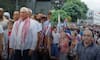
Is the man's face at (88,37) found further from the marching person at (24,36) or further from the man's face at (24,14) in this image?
the man's face at (24,14)

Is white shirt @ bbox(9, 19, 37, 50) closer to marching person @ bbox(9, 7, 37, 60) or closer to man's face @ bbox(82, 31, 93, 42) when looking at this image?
marching person @ bbox(9, 7, 37, 60)

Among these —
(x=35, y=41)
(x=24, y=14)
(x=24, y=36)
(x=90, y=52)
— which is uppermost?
(x=24, y=14)

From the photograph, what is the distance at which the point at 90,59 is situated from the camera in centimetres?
901

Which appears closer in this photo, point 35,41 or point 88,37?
point 88,37

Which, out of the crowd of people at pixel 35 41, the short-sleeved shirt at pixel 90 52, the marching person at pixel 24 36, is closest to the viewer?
the short-sleeved shirt at pixel 90 52

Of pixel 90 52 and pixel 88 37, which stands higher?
pixel 88 37

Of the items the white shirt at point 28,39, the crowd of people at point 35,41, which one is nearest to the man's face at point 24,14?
the crowd of people at point 35,41

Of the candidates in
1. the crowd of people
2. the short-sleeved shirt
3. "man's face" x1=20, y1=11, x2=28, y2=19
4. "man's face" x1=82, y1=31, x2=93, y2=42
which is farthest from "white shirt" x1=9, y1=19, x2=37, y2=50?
"man's face" x1=82, y1=31, x2=93, y2=42

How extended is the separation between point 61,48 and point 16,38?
1.68 metres

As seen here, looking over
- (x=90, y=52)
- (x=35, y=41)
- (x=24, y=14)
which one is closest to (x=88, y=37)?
(x=90, y=52)

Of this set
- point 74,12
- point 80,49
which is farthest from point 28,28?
point 74,12

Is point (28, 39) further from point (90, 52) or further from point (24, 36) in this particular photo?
point (90, 52)

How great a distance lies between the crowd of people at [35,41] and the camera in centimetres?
909

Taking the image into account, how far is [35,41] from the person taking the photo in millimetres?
9953
